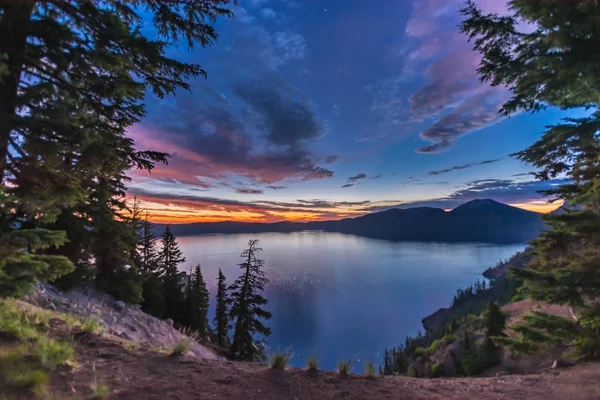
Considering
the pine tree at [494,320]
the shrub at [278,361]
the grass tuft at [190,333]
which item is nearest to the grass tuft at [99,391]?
the shrub at [278,361]

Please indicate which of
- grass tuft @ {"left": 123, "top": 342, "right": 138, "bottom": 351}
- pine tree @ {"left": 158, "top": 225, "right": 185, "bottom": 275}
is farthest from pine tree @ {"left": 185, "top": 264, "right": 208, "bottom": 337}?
grass tuft @ {"left": 123, "top": 342, "right": 138, "bottom": 351}

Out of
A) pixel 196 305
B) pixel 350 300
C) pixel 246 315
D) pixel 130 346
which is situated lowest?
pixel 350 300

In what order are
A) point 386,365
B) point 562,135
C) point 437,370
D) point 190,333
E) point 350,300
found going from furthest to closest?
point 350,300 → point 386,365 → point 437,370 → point 190,333 → point 562,135

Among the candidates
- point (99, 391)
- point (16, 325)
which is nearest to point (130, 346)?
point (16, 325)

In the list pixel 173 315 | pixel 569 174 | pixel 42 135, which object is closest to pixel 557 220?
pixel 569 174

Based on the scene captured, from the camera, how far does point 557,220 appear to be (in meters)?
6.54

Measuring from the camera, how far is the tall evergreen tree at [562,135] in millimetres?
5629

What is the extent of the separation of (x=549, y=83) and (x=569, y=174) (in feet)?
8.33

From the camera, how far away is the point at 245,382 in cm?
441

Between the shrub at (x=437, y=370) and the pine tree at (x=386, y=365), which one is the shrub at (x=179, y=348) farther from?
the pine tree at (x=386, y=365)

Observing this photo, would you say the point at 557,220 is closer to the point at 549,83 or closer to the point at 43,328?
the point at 549,83

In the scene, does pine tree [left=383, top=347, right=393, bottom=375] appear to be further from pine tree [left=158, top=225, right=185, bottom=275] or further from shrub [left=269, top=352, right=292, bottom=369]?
shrub [left=269, top=352, right=292, bottom=369]

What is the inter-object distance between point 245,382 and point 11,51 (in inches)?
239

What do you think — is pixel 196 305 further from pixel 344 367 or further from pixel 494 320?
pixel 344 367
